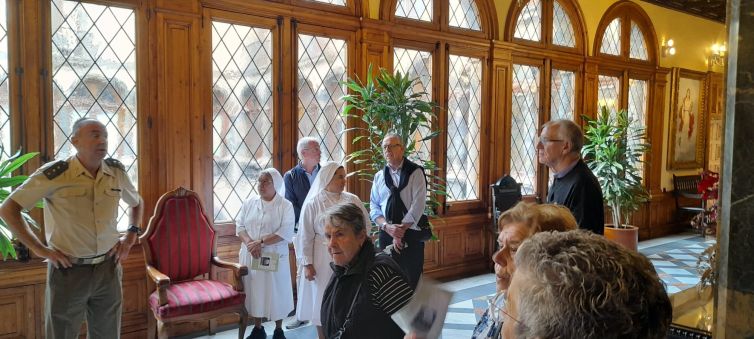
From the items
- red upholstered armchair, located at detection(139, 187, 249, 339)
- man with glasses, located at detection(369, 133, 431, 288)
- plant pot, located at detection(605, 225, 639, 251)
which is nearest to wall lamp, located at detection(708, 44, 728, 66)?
plant pot, located at detection(605, 225, 639, 251)

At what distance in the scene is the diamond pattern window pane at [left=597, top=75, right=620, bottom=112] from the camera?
7816mm

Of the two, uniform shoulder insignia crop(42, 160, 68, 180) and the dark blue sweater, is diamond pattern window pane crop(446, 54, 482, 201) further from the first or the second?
uniform shoulder insignia crop(42, 160, 68, 180)

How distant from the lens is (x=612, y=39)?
26.2ft

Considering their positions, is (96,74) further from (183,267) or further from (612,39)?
(612,39)

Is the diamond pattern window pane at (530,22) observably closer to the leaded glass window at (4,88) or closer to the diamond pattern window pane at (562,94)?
the diamond pattern window pane at (562,94)

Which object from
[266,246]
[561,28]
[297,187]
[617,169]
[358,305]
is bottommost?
[266,246]

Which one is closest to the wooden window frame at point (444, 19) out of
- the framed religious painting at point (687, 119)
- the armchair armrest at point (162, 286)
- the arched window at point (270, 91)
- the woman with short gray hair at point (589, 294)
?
the arched window at point (270, 91)

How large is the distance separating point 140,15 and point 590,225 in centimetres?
340

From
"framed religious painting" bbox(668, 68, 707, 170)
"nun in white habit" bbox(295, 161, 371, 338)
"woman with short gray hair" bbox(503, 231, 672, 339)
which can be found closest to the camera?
"woman with short gray hair" bbox(503, 231, 672, 339)

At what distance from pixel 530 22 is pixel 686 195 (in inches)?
183

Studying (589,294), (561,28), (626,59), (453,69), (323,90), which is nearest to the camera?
(589,294)

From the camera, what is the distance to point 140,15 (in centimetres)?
399

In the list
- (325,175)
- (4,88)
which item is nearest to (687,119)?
(325,175)

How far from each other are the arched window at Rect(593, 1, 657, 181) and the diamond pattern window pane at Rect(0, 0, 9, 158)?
681 cm
